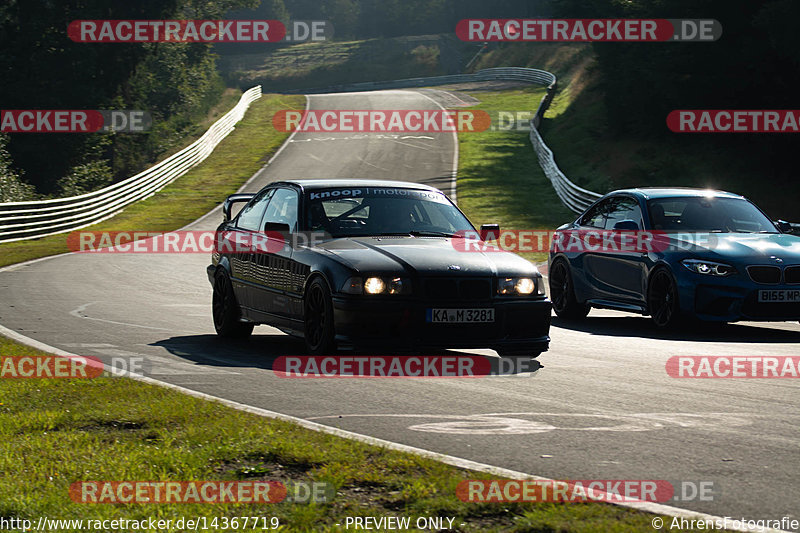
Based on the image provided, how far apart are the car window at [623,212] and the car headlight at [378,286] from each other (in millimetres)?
5012

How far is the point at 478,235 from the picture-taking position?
1062 cm

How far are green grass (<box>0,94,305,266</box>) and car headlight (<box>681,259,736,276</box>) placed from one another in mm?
15512

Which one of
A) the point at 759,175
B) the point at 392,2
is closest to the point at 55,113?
the point at 759,175

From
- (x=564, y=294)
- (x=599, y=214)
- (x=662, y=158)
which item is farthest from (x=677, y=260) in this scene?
(x=662, y=158)

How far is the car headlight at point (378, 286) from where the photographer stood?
9086 millimetres

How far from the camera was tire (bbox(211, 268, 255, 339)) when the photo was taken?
11.7 m

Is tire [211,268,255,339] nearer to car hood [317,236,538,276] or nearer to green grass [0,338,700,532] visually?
car hood [317,236,538,276]

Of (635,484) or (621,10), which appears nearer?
(635,484)

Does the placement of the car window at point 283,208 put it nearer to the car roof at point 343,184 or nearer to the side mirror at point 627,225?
the car roof at point 343,184

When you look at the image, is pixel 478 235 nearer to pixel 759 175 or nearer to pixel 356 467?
pixel 356 467

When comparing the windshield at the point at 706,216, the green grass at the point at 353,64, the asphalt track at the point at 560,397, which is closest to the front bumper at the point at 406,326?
the asphalt track at the point at 560,397

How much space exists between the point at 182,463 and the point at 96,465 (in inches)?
16.3

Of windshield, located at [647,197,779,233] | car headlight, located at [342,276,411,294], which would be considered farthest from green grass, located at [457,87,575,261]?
car headlight, located at [342,276,411,294]

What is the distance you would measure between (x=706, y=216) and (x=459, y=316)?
5264 millimetres
